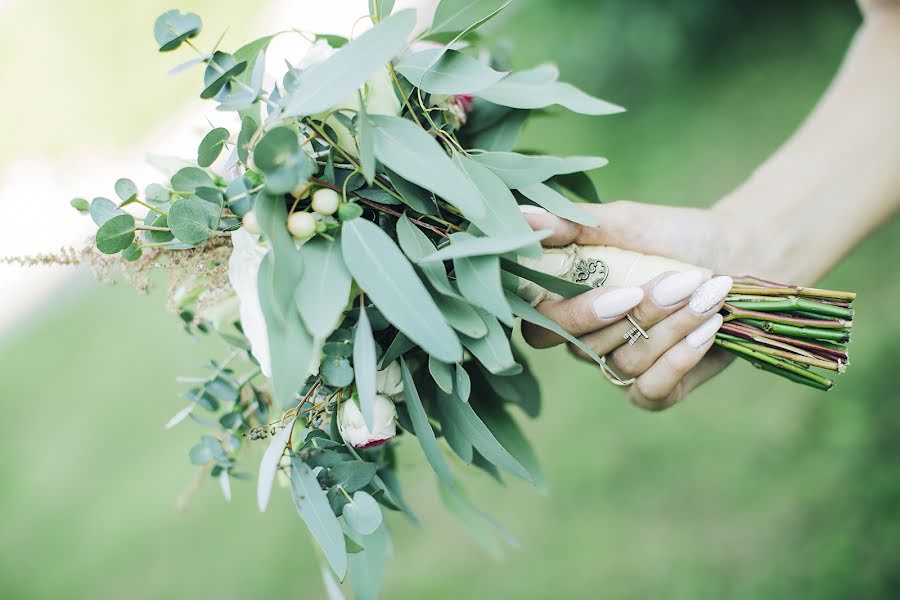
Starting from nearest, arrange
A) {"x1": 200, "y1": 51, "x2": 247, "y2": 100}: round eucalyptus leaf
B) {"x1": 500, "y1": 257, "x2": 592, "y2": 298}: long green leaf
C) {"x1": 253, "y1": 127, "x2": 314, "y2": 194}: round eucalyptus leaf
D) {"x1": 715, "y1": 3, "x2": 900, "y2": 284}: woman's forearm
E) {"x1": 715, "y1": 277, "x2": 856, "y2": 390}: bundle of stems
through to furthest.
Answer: {"x1": 253, "y1": 127, "x2": 314, "y2": 194}: round eucalyptus leaf < {"x1": 200, "y1": 51, "x2": 247, "y2": 100}: round eucalyptus leaf < {"x1": 500, "y1": 257, "x2": 592, "y2": 298}: long green leaf < {"x1": 715, "y1": 277, "x2": 856, "y2": 390}: bundle of stems < {"x1": 715, "y1": 3, "x2": 900, "y2": 284}: woman's forearm

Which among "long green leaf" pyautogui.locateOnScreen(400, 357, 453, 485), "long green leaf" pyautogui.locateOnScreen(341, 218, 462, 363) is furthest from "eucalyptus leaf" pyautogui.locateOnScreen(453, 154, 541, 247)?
"long green leaf" pyautogui.locateOnScreen(400, 357, 453, 485)

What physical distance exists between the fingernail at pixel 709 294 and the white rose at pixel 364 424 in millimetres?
459

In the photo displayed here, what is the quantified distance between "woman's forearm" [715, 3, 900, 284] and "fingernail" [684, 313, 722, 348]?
0.24m

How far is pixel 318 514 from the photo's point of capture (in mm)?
901

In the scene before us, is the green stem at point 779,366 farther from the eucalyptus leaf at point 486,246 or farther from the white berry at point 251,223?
the white berry at point 251,223

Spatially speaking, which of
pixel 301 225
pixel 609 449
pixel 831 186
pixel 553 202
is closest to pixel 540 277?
pixel 553 202

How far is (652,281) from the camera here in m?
1.06

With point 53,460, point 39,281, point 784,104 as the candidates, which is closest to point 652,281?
point 784,104

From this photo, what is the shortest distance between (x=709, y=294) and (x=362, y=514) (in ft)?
1.87

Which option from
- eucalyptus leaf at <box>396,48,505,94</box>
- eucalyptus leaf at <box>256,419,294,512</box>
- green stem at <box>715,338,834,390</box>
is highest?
eucalyptus leaf at <box>396,48,505,94</box>

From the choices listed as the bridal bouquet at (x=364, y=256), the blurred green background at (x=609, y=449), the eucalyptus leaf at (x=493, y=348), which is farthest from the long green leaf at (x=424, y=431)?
the blurred green background at (x=609, y=449)

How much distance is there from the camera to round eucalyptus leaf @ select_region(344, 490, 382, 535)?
928 millimetres

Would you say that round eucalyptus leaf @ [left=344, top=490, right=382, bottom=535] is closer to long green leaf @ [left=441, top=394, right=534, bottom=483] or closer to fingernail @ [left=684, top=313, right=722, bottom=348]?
long green leaf @ [left=441, top=394, right=534, bottom=483]

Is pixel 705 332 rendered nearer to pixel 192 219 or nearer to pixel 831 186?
pixel 831 186
